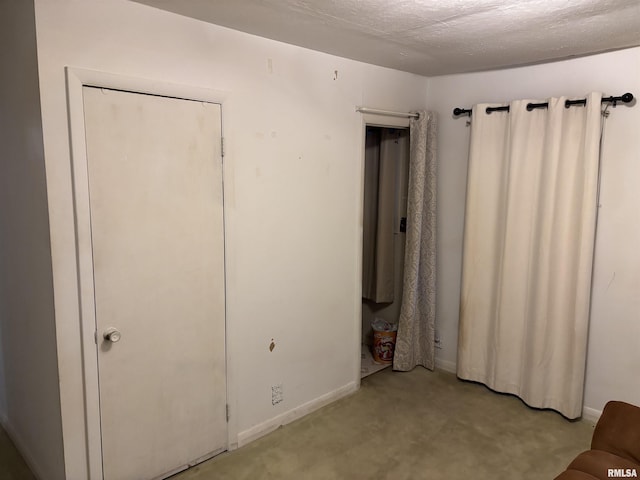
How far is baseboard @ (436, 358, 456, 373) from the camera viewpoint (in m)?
3.88

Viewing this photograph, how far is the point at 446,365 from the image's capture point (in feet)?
12.9

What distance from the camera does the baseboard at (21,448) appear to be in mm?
2516

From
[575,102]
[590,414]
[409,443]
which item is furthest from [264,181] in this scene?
[590,414]

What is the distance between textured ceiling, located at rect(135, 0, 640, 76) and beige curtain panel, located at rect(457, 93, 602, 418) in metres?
0.43

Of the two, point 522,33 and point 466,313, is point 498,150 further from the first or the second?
point 466,313

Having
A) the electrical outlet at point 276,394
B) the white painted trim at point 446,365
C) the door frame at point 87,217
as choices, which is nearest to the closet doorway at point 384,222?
the white painted trim at point 446,365

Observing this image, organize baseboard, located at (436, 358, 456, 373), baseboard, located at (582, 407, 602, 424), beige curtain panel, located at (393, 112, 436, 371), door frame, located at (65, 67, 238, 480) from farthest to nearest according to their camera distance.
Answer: baseboard, located at (436, 358, 456, 373), beige curtain panel, located at (393, 112, 436, 371), baseboard, located at (582, 407, 602, 424), door frame, located at (65, 67, 238, 480)

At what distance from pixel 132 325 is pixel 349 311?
1.60 m

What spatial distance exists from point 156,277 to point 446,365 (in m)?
2.56

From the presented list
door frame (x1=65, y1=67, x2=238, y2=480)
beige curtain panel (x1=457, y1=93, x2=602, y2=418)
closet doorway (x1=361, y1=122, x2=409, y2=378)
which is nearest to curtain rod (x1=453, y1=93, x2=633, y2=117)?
beige curtain panel (x1=457, y1=93, x2=602, y2=418)

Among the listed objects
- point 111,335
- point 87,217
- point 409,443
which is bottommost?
point 409,443

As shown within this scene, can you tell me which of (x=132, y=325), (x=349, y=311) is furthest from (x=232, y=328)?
(x=349, y=311)

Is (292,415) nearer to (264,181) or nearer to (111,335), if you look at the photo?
(111,335)

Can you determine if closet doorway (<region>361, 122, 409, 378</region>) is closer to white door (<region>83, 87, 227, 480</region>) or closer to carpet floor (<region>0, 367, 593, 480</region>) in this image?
carpet floor (<region>0, 367, 593, 480</region>)
